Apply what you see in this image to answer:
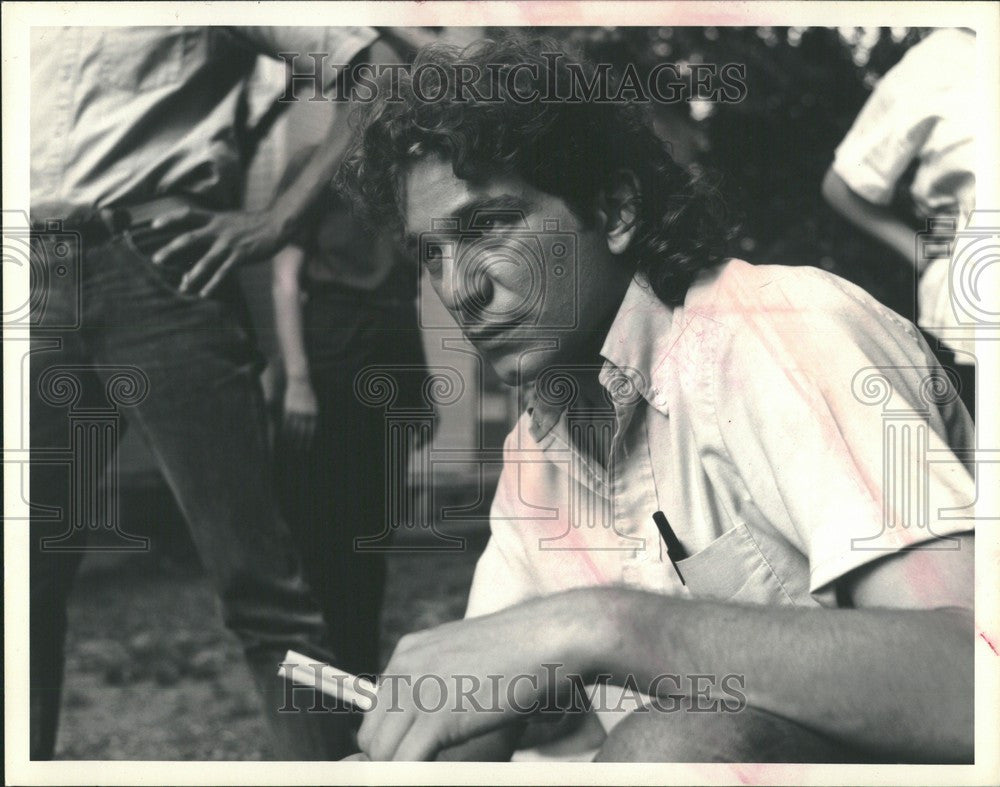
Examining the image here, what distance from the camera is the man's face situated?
120 inches

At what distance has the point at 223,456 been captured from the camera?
10.5 feet

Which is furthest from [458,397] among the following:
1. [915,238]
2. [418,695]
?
[915,238]

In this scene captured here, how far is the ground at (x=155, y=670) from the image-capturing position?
10.5ft

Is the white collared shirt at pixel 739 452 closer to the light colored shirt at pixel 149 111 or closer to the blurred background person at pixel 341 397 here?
the blurred background person at pixel 341 397

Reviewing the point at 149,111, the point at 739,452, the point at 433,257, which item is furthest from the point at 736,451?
the point at 149,111

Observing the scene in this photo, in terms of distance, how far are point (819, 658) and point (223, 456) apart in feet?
5.01

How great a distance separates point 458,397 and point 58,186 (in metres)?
1.15

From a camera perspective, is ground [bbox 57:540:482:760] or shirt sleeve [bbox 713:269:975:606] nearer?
shirt sleeve [bbox 713:269:975:606]

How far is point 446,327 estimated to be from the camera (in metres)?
3.12

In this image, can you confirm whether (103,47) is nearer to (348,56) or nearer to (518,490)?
(348,56)

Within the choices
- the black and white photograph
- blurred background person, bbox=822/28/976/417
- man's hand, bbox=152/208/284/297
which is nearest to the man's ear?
the black and white photograph

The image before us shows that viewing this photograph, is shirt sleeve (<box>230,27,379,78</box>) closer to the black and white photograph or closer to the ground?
the black and white photograph

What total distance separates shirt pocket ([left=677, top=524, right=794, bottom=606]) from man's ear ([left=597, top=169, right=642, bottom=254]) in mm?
748

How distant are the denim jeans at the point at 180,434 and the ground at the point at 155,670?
0.05 meters
